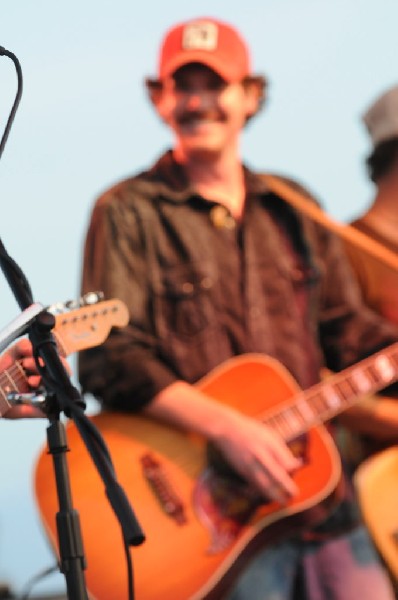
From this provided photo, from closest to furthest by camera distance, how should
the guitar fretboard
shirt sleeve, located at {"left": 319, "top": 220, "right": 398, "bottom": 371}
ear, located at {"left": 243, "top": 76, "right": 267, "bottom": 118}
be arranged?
the guitar fretboard
shirt sleeve, located at {"left": 319, "top": 220, "right": 398, "bottom": 371}
ear, located at {"left": 243, "top": 76, "right": 267, "bottom": 118}

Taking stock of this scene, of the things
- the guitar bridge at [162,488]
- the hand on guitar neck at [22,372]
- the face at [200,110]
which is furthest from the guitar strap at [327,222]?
the hand on guitar neck at [22,372]

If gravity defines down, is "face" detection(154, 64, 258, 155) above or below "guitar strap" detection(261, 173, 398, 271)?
above

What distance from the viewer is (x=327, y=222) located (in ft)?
10.7

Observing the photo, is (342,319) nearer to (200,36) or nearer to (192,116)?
(192,116)

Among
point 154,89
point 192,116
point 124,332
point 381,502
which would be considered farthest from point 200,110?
point 381,502

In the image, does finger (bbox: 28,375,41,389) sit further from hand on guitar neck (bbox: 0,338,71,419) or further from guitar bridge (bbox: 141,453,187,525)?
guitar bridge (bbox: 141,453,187,525)

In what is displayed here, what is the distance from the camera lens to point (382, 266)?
333cm

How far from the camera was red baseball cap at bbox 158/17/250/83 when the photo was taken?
3.20 meters

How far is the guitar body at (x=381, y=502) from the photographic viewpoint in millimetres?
3096

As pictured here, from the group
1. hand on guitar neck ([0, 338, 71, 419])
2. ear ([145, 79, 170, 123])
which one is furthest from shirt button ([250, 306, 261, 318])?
hand on guitar neck ([0, 338, 71, 419])

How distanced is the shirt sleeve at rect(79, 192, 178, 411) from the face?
0.75 ft

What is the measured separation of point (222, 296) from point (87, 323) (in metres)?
0.66

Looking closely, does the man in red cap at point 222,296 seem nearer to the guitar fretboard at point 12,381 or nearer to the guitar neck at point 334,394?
the guitar neck at point 334,394

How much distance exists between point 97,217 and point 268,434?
580mm
